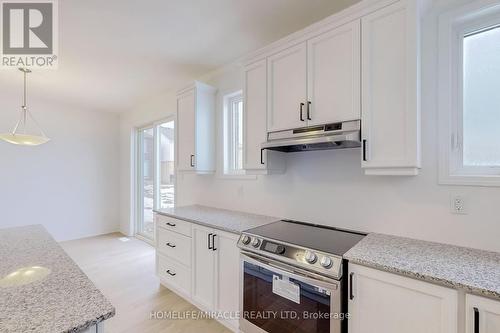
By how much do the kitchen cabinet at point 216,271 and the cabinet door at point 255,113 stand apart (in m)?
0.72

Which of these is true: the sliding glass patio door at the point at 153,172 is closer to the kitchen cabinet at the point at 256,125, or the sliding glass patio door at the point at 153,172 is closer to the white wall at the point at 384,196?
the white wall at the point at 384,196

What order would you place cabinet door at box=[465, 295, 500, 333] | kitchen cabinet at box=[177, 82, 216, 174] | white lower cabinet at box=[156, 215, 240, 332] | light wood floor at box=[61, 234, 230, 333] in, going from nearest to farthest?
cabinet door at box=[465, 295, 500, 333]
white lower cabinet at box=[156, 215, 240, 332]
light wood floor at box=[61, 234, 230, 333]
kitchen cabinet at box=[177, 82, 216, 174]

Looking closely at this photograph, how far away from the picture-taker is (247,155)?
7.55 feet

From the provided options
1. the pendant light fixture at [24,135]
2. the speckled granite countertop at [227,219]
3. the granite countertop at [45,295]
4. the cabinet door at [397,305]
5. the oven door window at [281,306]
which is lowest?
the oven door window at [281,306]

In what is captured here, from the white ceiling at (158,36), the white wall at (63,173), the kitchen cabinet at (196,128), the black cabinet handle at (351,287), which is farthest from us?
the white wall at (63,173)

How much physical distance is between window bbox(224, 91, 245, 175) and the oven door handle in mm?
1368

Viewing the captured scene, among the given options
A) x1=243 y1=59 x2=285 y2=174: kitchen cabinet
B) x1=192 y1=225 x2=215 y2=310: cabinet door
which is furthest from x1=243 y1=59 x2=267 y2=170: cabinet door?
x1=192 y1=225 x2=215 y2=310: cabinet door

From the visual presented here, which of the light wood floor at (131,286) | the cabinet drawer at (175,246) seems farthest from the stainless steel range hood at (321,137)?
the light wood floor at (131,286)

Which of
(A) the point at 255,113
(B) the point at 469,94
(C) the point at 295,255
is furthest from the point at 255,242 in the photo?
(B) the point at 469,94

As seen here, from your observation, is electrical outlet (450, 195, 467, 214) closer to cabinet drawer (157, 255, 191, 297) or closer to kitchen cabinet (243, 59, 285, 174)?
kitchen cabinet (243, 59, 285, 174)

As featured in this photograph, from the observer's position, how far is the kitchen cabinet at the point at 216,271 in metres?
1.97

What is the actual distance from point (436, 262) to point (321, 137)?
0.94 meters

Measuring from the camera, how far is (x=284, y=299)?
5.11ft

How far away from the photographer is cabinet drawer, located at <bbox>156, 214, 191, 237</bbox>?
2.39m
